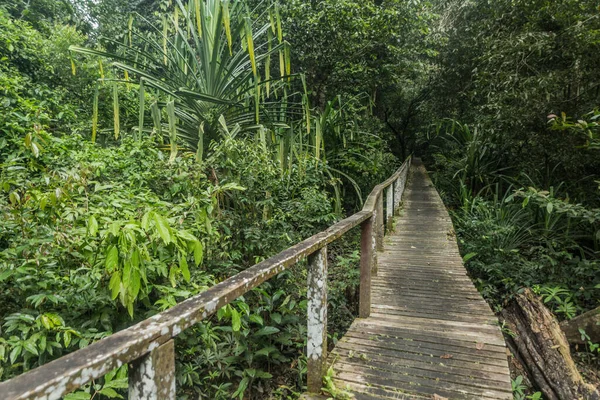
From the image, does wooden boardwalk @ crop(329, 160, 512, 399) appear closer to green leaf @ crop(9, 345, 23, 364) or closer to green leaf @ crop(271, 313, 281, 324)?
green leaf @ crop(271, 313, 281, 324)

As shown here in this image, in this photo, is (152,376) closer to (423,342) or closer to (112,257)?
(112,257)

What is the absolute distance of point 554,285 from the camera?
456cm

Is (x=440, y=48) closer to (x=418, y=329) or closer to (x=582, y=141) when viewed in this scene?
(x=582, y=141)

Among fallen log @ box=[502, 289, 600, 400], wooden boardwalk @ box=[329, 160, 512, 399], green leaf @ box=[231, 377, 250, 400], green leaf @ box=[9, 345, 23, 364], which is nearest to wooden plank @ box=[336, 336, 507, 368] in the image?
wooden boardwalk @ box=[329, 160, 512, 399]

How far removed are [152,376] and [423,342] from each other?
6.84 feet

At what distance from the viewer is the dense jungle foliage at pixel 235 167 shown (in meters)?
1.99

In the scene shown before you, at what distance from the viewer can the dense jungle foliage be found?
1.99 m

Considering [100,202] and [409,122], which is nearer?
[100,202]

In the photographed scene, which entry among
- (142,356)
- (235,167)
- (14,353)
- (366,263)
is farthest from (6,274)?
(366,263)

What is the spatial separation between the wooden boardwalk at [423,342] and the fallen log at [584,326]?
1.25 m

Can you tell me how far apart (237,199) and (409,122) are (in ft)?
67.2

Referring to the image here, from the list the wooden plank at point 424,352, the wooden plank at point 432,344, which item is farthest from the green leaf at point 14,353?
the wooden plank at point 432,344

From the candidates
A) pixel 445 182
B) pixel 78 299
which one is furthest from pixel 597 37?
pixel 445 182

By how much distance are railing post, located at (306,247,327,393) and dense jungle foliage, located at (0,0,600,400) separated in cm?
43
